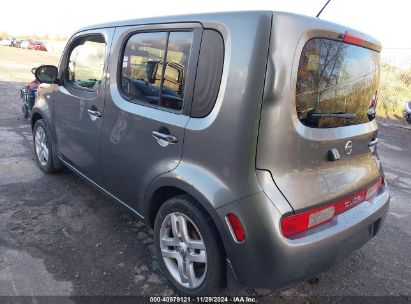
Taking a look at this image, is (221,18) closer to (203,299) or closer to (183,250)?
(183,250)

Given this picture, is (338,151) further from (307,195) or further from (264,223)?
(264,223)

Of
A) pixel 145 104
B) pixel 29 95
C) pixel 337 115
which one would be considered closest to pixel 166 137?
pixel 145 104

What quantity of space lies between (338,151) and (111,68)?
6.50ft

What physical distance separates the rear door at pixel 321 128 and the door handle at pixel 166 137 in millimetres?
658

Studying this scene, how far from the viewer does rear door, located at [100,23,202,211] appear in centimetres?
235

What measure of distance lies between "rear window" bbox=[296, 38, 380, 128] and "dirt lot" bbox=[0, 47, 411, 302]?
4.34ft

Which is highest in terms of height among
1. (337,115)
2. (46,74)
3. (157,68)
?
(157,68)

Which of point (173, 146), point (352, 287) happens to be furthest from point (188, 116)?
point (352, 287)

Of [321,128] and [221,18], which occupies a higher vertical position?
[221,18]

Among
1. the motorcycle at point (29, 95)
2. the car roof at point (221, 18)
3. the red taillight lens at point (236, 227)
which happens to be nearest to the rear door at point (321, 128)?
the car roof at point (221, 18)

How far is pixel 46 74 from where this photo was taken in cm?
383

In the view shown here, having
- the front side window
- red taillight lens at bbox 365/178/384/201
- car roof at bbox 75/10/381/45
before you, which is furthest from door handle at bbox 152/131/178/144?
red taillight lens at bbox 365/178/384/201

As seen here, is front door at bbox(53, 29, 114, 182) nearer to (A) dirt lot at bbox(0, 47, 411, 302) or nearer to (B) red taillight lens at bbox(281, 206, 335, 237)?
(A) dirt lot at bbox(0, 47, 411, 302)

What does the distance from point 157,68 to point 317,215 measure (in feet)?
5.02
